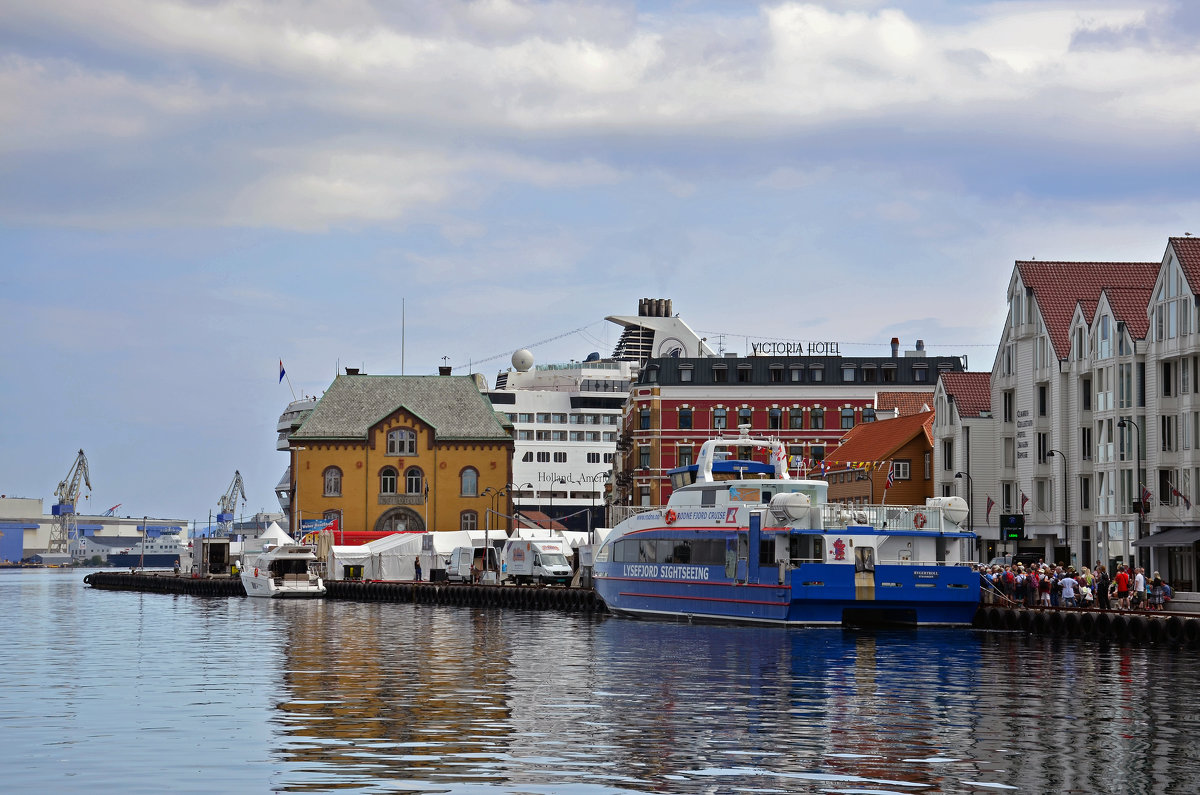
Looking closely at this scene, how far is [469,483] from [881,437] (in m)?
37.7

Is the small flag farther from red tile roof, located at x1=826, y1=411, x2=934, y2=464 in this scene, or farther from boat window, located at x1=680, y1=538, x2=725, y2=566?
boat window, located at x1=680, y1=538, x2=725, y2=566

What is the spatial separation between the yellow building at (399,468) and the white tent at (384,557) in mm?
19130

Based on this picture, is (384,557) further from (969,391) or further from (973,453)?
(969,391)

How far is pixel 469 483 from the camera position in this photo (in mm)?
128500

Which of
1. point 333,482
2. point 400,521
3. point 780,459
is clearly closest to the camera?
point 780,459

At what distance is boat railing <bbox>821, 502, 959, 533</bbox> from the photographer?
53344mm

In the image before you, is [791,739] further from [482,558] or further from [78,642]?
[482,558]

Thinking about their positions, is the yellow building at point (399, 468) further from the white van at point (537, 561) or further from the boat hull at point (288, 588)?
the white van at point (537, 561)


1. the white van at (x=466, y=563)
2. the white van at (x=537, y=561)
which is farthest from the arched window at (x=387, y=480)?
the white van at (x=537, y=561)

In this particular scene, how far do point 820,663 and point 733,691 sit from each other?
8.03m

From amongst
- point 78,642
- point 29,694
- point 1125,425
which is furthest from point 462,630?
point 1125,425

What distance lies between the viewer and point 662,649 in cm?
4478

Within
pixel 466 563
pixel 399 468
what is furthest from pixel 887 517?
Answer: pixel 399 468

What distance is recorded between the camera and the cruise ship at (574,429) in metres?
183
